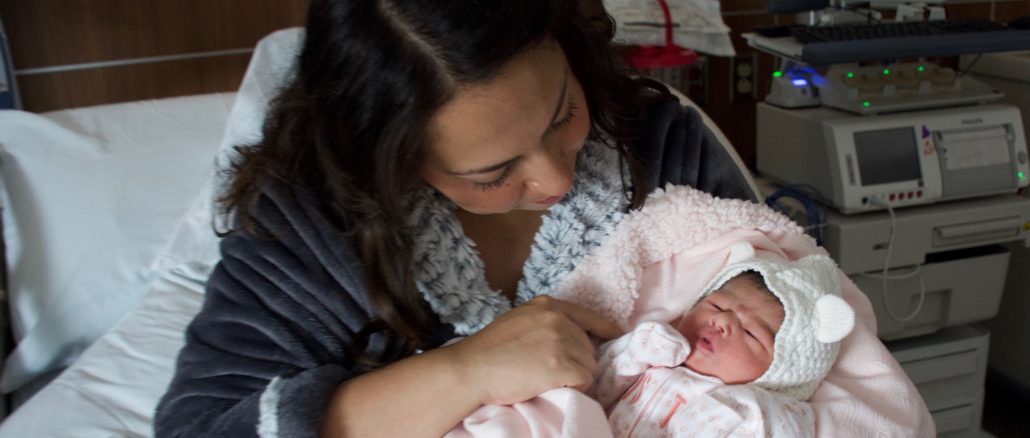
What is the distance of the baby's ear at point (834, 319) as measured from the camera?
1.05 meters

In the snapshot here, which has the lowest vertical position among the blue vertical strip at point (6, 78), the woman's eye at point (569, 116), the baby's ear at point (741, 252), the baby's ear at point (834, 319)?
the baby's ear at point (834, 319)

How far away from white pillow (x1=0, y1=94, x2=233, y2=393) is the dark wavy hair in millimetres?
803

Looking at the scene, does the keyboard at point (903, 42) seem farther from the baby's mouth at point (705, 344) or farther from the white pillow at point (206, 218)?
the white pillow at point (206, 218)

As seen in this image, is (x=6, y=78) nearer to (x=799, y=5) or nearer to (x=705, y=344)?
(x=705, y=344)

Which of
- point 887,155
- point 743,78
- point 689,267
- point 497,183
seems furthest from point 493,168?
point 743,78

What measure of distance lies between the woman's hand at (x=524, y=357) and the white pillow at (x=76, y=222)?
1.12 metres

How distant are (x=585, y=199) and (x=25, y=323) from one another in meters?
1.33

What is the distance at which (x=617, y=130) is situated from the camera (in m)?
1.23

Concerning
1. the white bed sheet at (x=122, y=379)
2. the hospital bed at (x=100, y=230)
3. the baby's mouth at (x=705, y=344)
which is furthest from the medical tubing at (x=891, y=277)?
the white bed sheet at (x=122, y=379)

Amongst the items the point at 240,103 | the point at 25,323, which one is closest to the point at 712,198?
the point at 240,103

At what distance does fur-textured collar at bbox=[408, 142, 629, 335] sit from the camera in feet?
3.83

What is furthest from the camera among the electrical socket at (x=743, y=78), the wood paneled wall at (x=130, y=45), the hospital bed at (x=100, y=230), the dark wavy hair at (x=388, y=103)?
the electrical socket at (x=743, y=78)

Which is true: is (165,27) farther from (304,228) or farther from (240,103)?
(304,228)

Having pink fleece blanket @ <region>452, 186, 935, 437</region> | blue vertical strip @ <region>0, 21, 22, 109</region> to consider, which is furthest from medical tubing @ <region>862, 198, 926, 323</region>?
blue vertical strip @ <region>0, 21, 22, 109</region>
